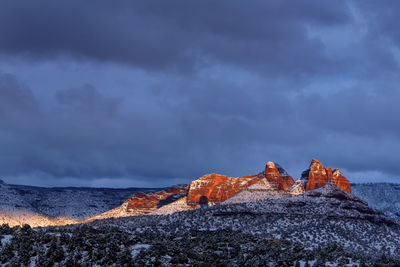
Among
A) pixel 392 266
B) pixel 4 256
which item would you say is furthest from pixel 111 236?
pixel 392 266

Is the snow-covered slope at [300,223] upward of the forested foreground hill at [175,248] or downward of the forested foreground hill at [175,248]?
upward

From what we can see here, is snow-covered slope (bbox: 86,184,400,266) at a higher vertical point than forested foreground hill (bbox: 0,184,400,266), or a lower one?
higher

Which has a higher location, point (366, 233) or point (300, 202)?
point (300, 202)

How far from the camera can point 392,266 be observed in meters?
62.4

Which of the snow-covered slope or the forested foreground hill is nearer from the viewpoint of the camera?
the forested foreground hill

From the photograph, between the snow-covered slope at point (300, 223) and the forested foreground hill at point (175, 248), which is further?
the snow-covered slope at point (300, 223)

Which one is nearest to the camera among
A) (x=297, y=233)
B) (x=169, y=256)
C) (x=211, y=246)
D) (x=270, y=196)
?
(x=169, y=256)

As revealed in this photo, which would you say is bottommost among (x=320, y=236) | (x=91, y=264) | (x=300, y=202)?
(x=91, y=264)

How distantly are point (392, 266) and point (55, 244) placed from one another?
3259cm

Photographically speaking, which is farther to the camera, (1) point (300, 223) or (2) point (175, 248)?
(1) point (300, 223)

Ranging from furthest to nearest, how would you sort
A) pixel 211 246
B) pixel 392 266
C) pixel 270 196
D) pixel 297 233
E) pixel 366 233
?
pixel 270 196
pixel 366 233
pixel 297 233
pixel 211 246
pixel 392 266

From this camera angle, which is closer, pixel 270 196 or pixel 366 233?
pixel 366 233

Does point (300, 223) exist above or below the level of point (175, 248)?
above

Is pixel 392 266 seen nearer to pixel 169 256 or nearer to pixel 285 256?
pixel 285 256
